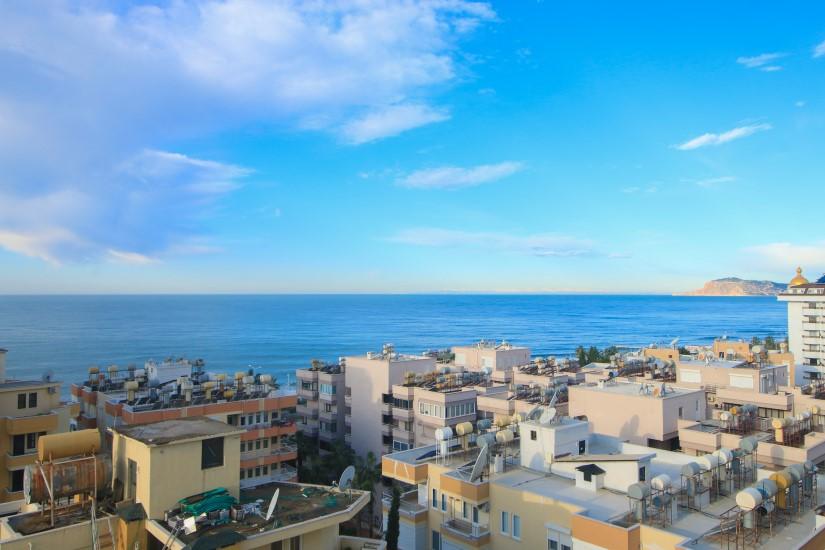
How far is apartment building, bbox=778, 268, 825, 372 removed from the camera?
71.7 meters

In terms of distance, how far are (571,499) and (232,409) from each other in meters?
21.0

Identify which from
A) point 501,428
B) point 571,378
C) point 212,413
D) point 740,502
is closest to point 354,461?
point 212,413

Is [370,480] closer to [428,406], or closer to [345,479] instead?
[428,406]

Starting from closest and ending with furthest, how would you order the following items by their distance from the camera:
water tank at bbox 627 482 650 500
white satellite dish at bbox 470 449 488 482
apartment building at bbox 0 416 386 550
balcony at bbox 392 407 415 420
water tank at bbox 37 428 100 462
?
1. apartment building at bbox 0 416 386 550
2. water tank at bbox 37 428 100 462
3. water tank at bbox 627 482 650 500
4. white satellite dish at bbox 470 449 488 482
5. balcony at bbox 392 407 415 420

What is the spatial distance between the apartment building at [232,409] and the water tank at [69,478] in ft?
50.9

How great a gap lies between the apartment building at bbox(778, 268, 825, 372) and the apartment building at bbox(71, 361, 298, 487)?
67333 mm

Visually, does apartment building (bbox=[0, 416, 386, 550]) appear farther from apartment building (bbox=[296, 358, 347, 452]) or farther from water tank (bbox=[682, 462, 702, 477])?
apartment building (bbox=[296, 358, 347, 452])

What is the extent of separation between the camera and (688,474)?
59.7 feet

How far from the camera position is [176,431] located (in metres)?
15.5

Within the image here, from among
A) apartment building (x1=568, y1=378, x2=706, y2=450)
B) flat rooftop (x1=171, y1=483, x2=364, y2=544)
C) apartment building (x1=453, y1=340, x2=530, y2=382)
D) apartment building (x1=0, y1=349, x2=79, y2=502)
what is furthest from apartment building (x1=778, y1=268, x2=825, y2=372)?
apartment building (x1=0, y1=349, x2=79, y2=502)

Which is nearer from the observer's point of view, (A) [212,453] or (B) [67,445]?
(A) [212,453]

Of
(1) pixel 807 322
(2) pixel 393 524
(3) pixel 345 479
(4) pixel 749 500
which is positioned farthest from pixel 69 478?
(1) pixel 807 322

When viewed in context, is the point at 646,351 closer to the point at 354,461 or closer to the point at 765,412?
the point at 765,412

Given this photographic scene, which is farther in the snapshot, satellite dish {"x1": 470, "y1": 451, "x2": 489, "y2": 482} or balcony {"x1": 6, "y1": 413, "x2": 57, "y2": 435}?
balcony {"x1": 6, "y1": 413, "x2": 57, "y2": 435}
